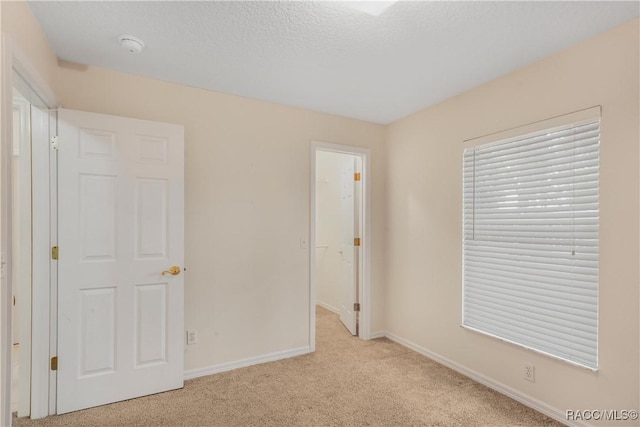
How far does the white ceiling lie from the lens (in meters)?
1.78

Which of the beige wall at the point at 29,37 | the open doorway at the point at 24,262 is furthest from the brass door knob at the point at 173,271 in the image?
the beige wall at the point at 29,37

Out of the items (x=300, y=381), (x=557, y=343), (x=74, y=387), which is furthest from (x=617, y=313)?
(x=74, y=387)

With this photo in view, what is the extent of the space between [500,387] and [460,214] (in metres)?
1.34

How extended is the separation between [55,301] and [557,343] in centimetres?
325

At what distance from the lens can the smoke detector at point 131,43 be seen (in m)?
2.04

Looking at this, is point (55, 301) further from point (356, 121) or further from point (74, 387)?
point (356, 121)

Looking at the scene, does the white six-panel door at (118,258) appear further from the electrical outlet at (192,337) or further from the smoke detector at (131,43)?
the smoke detector at (131,43)

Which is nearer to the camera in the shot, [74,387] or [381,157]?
[74,387]

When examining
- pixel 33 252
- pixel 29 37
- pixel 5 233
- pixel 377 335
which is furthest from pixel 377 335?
pixel 29 37

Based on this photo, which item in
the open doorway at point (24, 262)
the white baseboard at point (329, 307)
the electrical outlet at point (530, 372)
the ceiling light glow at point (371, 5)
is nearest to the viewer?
the ceiling light glow at point (371, 5)

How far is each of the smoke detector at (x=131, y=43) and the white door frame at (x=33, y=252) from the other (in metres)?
0.50

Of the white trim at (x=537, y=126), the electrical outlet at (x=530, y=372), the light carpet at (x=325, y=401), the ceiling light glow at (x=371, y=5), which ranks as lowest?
the light carpet at (x=325, y=401)

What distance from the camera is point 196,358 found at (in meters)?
2.75

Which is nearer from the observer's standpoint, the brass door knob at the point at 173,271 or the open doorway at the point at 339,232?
the brass door knob at the point at 173,271
